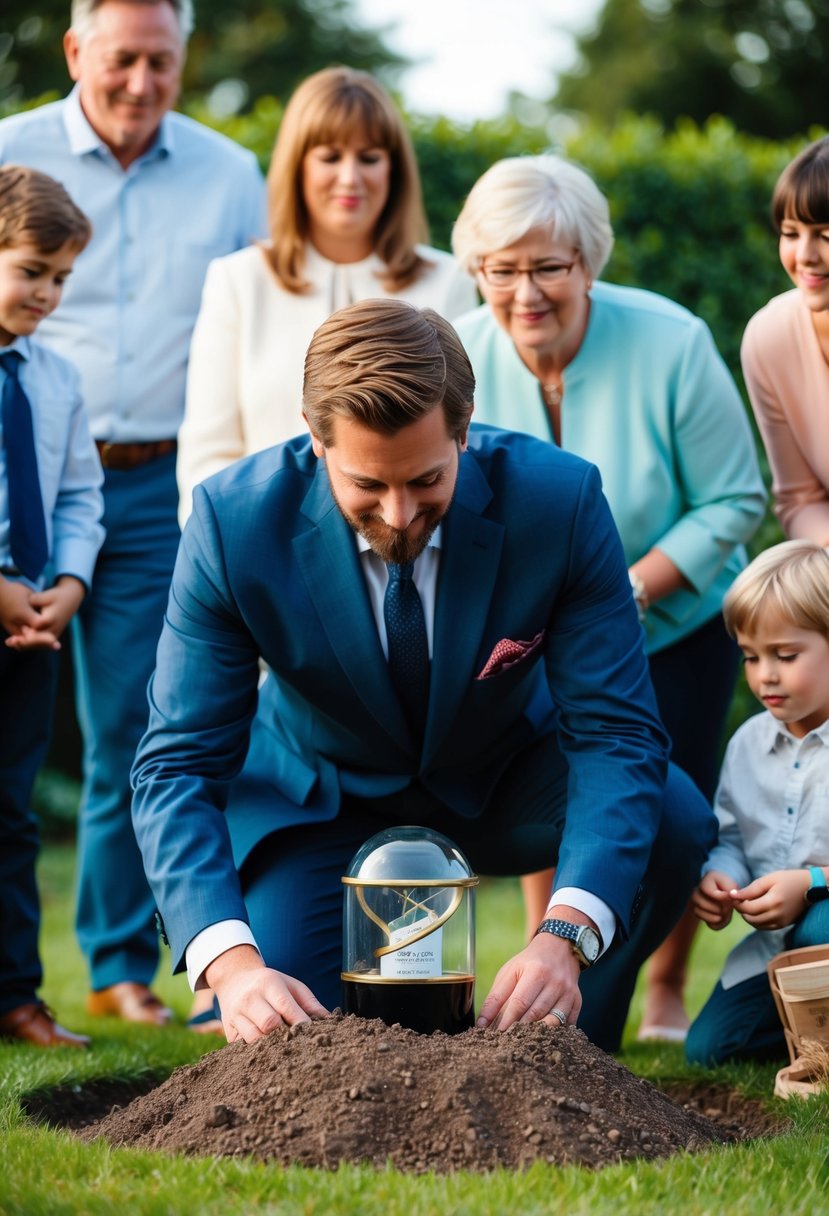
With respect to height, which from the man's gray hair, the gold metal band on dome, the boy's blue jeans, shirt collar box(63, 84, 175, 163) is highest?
the man's gray hair

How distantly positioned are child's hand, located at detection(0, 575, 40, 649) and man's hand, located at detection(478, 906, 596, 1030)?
1867 millimetres

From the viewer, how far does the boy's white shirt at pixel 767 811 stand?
13.9 ft

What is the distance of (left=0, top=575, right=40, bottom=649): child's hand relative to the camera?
176 inches

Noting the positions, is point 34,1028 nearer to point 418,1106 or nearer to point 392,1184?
point 418,1106

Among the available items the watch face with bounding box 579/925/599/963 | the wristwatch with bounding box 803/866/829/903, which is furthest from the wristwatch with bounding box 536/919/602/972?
the wristwatch with bounding box 803/866/829/903

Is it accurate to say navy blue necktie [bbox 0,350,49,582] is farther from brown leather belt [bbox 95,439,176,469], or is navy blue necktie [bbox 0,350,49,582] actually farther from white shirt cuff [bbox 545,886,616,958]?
white shirt cuff [bbox 545,886,616,958]

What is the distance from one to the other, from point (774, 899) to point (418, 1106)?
4.50 feet

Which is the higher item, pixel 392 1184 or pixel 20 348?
pixel 20 348

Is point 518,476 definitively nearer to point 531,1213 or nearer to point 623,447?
point 623,447

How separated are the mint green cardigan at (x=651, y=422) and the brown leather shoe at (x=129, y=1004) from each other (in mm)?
1987

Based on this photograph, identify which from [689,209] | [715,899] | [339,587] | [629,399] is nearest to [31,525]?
[339,587]

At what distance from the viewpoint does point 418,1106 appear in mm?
2998

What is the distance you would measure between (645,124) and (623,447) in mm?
4683

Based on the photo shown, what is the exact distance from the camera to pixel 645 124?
28.9ft
